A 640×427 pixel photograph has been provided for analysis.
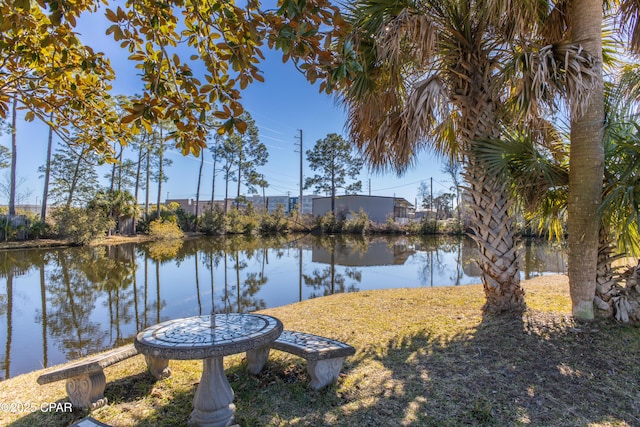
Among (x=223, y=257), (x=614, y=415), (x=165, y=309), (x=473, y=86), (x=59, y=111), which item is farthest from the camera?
(x=223, y=257)

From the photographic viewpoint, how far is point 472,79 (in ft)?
12.1

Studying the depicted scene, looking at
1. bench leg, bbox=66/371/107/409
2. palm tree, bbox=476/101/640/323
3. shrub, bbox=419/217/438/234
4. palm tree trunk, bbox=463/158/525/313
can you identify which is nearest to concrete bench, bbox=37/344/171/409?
bench leg, bbox=66/371/107/409

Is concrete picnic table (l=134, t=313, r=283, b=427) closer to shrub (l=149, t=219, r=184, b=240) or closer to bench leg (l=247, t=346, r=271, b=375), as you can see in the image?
bench leg (l=247, t=346, r=271, b=375)

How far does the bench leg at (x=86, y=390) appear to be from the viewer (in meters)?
2.21

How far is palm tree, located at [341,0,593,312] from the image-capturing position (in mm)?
3027

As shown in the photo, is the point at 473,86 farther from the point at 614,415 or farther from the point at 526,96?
the point at 614,415

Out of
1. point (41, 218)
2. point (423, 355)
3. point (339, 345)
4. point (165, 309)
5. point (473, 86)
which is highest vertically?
point (473, 86)

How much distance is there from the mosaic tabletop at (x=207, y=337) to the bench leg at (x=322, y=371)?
445mm

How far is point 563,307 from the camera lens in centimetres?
376

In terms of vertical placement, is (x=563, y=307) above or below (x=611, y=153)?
below

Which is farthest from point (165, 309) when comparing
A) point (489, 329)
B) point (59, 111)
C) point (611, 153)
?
point (611, 153)

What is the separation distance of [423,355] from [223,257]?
39.0 feet

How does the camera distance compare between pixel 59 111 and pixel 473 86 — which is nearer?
pixel 59 111

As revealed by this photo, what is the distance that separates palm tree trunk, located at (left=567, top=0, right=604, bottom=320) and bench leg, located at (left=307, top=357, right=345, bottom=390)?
2544 millimetres
